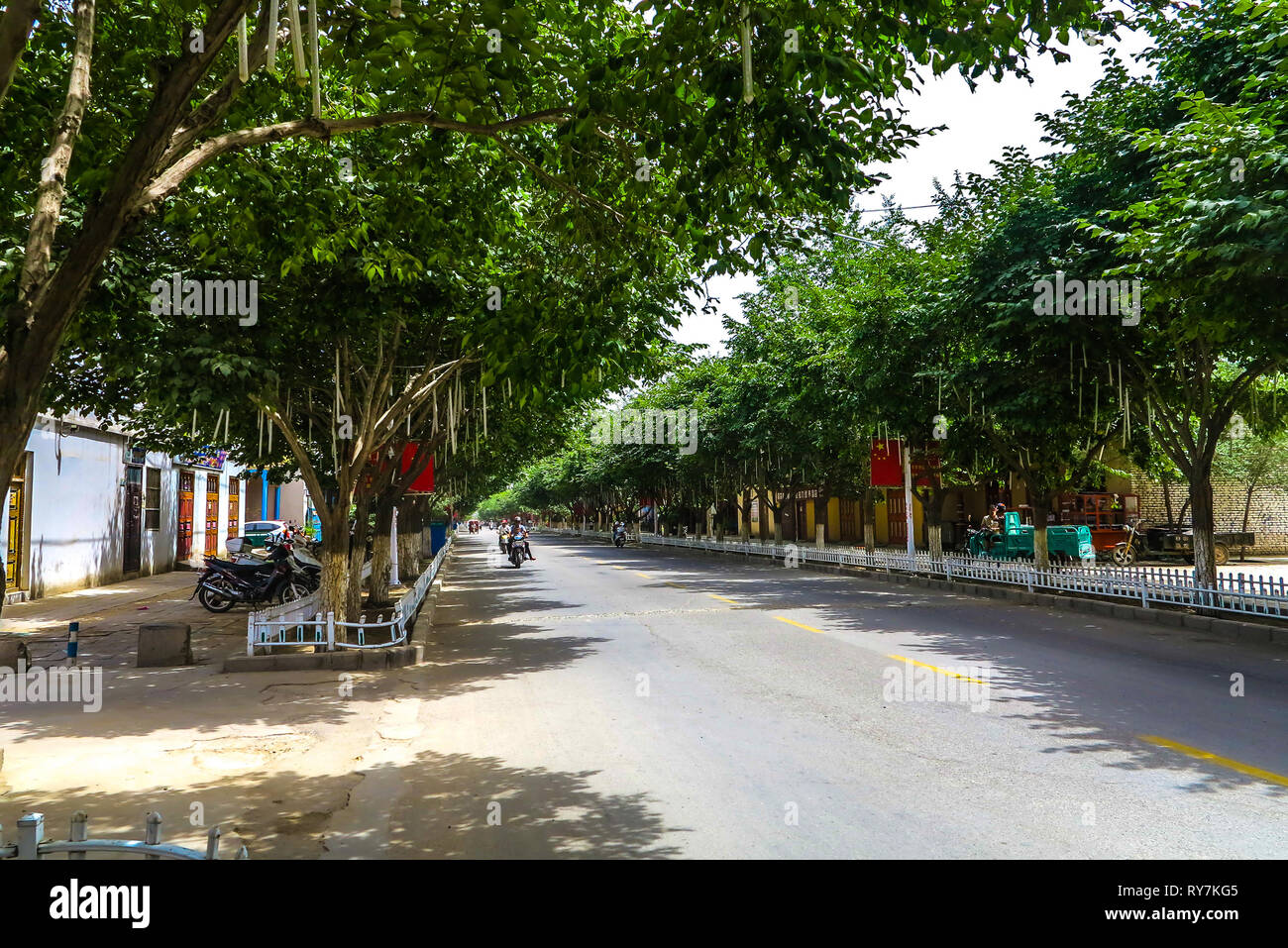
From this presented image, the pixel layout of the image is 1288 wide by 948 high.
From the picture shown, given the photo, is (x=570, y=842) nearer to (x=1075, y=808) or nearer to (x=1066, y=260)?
(x=1075, y=808)

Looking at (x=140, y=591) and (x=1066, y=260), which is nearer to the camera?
(x=1066, y=260)

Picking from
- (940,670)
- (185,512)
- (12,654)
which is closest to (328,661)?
(12,654)

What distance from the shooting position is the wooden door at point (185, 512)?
92.4 ft

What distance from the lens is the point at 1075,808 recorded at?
4930 mm

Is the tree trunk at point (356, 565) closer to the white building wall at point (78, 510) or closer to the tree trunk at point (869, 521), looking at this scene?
the white building wall at point (78, 510)

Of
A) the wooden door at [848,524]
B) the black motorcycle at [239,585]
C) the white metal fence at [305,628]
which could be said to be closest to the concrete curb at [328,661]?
the white metal fence at [305,628]

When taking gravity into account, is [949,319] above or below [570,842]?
above

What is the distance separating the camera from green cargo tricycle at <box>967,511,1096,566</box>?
23641 mm

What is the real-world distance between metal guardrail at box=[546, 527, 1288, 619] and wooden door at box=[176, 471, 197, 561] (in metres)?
21.4

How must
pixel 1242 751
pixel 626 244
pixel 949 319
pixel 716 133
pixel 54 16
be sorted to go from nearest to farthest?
pixel 716 133, pixel 1242 751, pixel 54 16, pixel 626 244, pixel 949 319

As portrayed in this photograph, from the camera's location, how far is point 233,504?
111 feet
